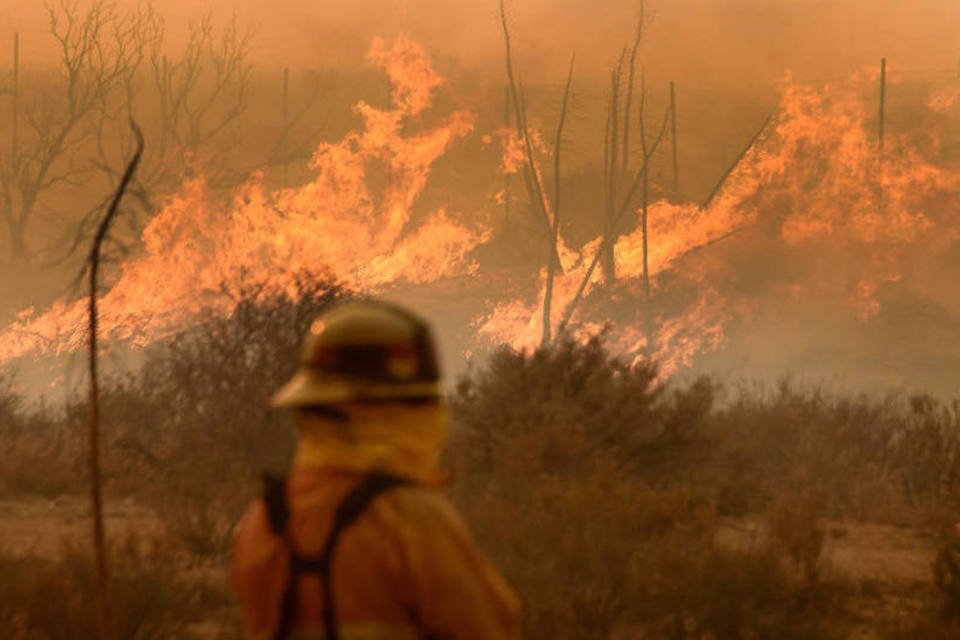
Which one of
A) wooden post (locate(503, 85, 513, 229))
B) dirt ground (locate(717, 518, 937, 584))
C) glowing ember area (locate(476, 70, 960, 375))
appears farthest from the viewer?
wooden post (locate(503, 85, 513, 229))

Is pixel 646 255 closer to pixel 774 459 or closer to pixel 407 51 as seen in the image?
pixel 407 51

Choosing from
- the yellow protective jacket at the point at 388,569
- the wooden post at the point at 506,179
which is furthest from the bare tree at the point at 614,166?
the yellow protective jacket at the point at 388,569

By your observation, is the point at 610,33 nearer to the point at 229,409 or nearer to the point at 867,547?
the point at 229,409

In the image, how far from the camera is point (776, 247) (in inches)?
1460

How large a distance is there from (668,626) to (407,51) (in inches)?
1590

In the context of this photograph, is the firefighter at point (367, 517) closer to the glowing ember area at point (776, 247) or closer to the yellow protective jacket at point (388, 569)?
the yellow protective jacket at point (388, 569)

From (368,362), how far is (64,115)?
1669 inches

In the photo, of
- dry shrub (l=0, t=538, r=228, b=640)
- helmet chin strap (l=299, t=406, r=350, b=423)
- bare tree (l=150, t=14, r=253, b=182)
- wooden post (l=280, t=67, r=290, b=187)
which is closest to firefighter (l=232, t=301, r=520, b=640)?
helmet chin strap (l=299, t=406, r=350, b=423)

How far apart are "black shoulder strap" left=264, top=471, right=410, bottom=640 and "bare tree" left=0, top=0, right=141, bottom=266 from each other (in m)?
37.9

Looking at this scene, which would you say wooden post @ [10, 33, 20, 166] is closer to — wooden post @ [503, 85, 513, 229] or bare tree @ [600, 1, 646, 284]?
wooden post @ [503, 85, 513, 229]

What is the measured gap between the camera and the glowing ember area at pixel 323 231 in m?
32.7

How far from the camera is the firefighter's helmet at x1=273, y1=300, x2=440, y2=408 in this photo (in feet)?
8.16

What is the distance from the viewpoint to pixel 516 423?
12273mm

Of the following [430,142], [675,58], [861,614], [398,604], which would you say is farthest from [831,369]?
[398,604]
